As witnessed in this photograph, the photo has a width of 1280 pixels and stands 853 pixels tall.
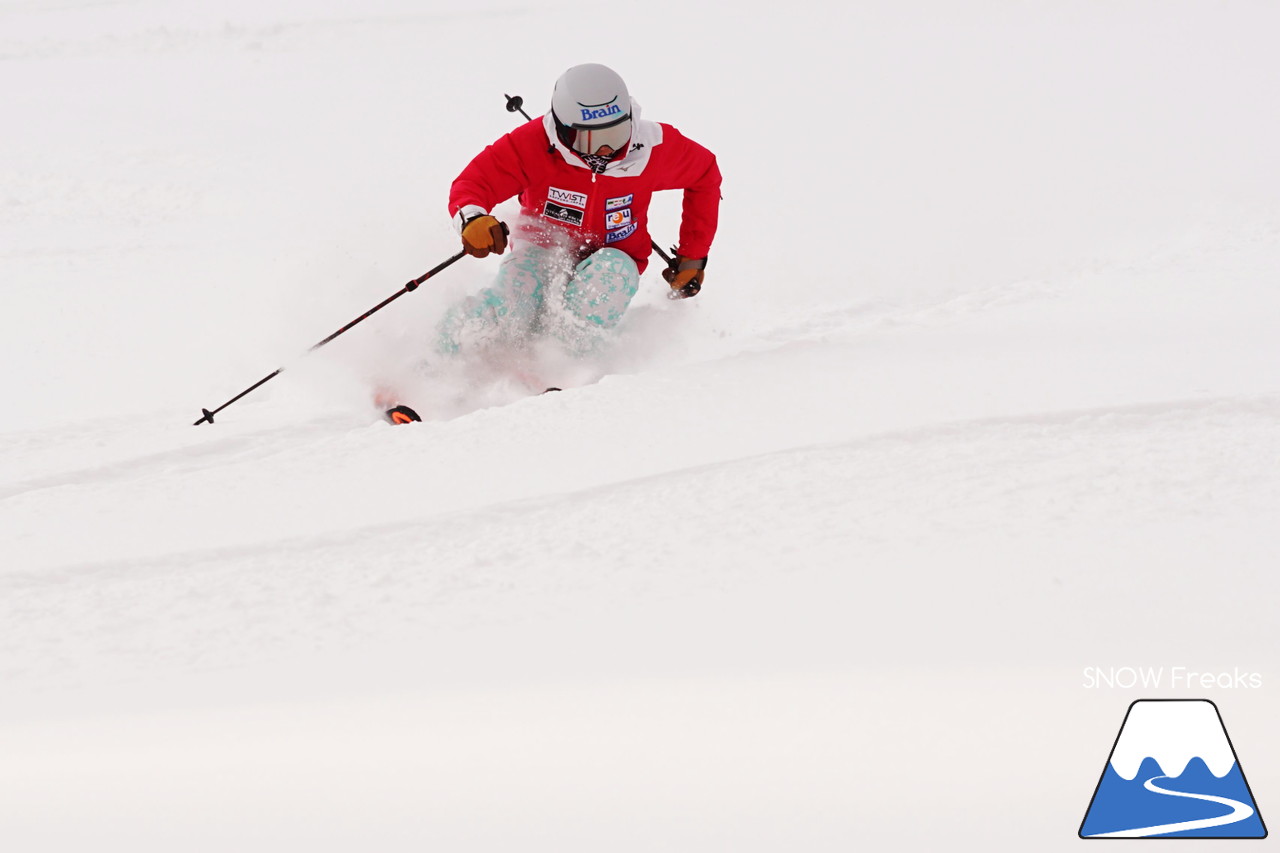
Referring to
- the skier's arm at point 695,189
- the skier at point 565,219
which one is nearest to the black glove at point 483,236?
the skier at point 565,219

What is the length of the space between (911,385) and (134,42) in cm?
827

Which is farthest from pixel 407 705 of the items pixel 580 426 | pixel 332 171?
pixel 332 171

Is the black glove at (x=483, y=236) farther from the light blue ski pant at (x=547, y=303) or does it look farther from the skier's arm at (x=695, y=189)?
the skier's arm at (x=695, y=189)

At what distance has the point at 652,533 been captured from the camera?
2436 mm

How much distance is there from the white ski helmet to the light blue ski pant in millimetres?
482

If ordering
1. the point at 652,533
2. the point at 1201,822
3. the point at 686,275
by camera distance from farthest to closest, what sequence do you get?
the point at 686,275, the point at 652,533, the point at 1201,822

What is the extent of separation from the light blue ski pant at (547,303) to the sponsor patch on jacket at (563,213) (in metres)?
0.13

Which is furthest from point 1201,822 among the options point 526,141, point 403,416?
point 526,141

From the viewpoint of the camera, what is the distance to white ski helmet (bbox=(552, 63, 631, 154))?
3396 mm

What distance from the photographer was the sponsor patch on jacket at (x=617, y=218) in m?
3.85

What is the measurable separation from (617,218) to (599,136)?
1.47 feet

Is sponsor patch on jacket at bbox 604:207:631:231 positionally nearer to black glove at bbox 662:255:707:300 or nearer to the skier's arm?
the skier's arm
